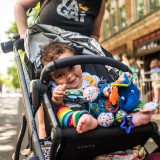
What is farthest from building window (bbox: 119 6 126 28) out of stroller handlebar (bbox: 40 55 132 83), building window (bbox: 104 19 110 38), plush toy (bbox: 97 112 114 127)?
plush toy (bbox: 97 112 114 127)

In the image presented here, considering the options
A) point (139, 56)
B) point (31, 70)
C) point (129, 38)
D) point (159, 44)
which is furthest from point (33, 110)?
point (129, 38)

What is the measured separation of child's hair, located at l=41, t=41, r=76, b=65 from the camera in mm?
2674

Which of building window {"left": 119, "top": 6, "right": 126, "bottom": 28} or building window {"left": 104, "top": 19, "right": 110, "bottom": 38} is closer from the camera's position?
building window {"left": 119, "top": 6, "right": 126, "bottom": 28}

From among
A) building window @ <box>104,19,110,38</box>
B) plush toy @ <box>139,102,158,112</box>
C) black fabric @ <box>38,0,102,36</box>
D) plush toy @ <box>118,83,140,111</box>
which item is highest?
building window @ <box>104,19,110,38</box>

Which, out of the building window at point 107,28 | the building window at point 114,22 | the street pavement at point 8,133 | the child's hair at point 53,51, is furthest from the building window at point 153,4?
the child's hair at point 53,51

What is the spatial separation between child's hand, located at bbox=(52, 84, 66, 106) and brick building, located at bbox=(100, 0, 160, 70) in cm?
1396

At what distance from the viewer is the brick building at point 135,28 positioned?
1761cm

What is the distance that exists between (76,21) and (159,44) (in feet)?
45.8

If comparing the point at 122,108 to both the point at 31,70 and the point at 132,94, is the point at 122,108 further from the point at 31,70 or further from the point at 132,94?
the point at 31,70

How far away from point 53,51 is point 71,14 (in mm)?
752

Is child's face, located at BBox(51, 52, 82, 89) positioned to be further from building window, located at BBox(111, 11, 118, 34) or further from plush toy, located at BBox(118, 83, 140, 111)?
building window, located at BBox(111, 11, 118, 34)

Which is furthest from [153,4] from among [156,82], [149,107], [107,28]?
[149,107]

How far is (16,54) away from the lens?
10.3 ft

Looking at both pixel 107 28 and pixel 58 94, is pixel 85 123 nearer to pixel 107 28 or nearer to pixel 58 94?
pixel 58 94
